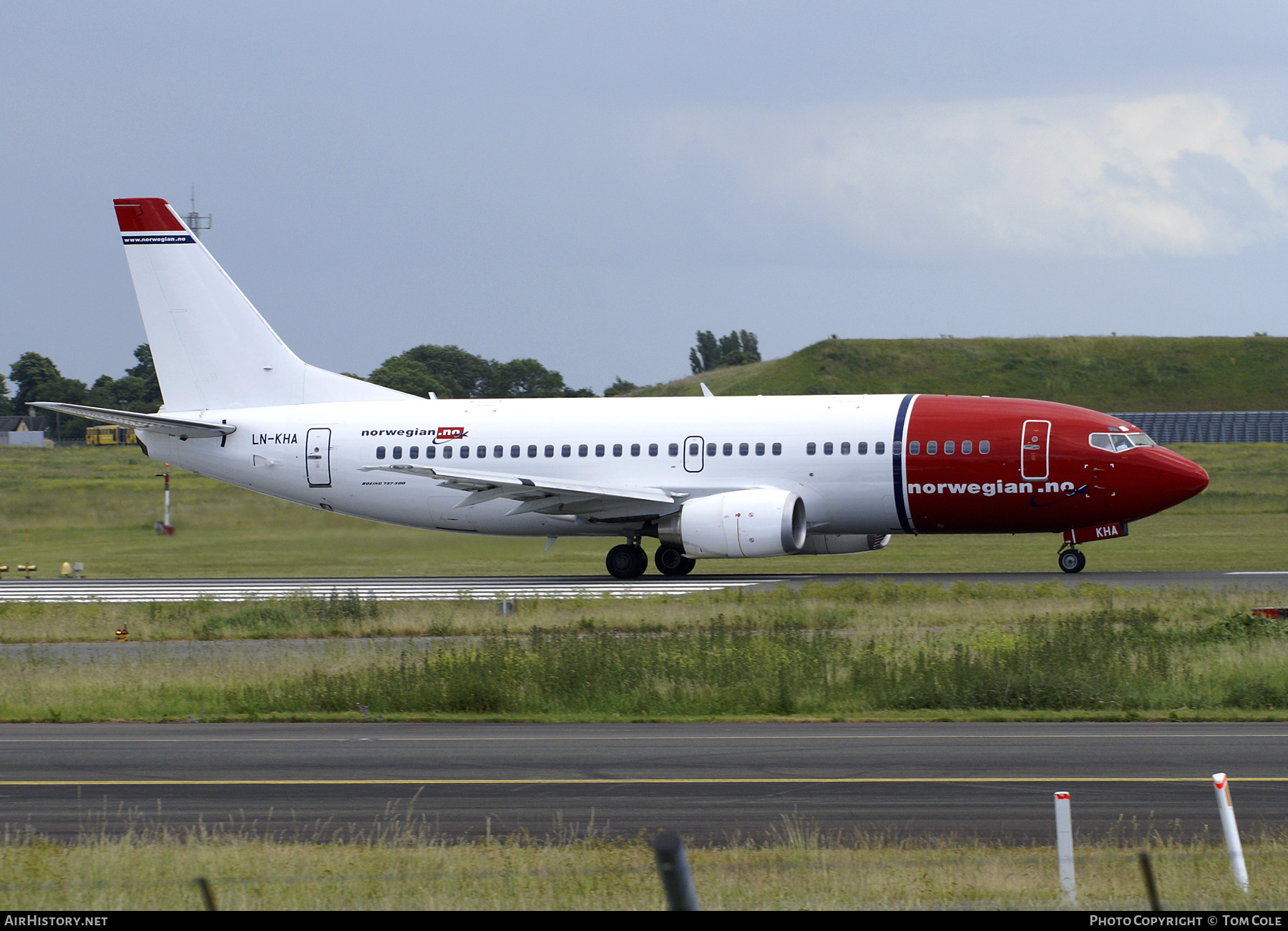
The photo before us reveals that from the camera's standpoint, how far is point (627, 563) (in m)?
34.7

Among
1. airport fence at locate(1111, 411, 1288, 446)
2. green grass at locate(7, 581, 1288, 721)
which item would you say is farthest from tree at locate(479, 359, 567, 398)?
green grass at locate(7, 581, 1288, 721)

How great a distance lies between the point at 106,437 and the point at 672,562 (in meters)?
96.9

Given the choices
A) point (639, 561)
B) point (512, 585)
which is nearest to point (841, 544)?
point (639, 561)

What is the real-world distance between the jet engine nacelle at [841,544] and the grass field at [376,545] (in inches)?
60.5

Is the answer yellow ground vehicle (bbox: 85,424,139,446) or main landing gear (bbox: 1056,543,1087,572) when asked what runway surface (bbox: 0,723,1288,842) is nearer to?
main landing gear (bbox: 1056,543,1087,572)

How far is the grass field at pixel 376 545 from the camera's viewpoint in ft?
118

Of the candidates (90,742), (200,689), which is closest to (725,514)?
(200,689)

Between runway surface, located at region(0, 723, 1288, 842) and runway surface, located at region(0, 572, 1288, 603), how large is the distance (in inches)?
503

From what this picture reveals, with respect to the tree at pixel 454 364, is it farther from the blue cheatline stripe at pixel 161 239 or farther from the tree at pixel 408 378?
the blue cheatline stripe at pixel 161 239

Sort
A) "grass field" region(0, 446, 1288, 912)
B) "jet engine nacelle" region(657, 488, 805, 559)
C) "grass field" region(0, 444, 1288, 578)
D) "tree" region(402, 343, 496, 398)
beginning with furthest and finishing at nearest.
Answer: "tree" region(402, 343, 496, 398) < "grass field" region(0, 444, 1288, 578) < "jet engine nacelle" region(657, 488, 805, 559) < "grass field" region(0, 446, 1288, 912)

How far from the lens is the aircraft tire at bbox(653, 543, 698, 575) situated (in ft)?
115

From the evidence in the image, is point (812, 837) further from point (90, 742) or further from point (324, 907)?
point (90, 742)

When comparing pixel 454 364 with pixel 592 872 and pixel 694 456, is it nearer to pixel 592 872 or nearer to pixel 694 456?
pixel 694 456

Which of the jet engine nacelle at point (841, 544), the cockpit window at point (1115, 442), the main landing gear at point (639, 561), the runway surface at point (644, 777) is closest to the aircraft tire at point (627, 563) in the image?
the main landing gear at point (639, 561)
